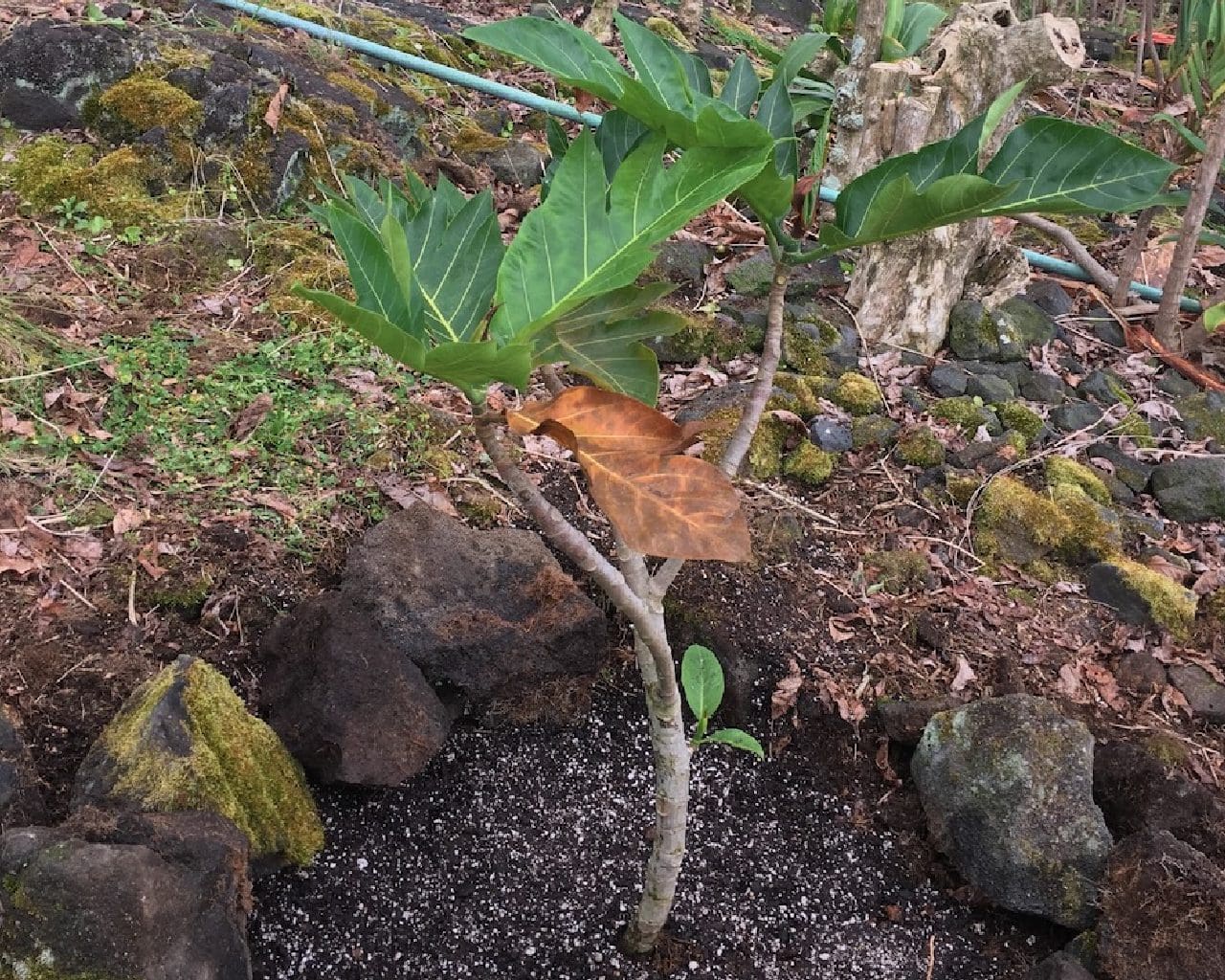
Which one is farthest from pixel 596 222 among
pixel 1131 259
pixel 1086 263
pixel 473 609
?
pixel 1086 263

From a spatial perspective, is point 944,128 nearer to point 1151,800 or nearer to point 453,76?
point 453,76

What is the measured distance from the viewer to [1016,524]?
122 inches

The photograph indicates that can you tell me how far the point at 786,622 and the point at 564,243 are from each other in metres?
1.80

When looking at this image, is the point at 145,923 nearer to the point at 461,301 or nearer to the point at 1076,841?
the point at 461,301

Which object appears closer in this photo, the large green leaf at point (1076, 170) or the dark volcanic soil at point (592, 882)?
the large green leaf at point (1076, 170)

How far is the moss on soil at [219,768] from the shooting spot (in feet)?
5.84

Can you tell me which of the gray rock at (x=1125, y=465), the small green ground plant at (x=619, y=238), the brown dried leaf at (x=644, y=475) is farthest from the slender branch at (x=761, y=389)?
the gray rock at (x=1125, y=465)

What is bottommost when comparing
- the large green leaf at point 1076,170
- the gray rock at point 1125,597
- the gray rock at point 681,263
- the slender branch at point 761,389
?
the gray rock at point 1125,597

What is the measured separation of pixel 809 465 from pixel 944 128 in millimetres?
1546

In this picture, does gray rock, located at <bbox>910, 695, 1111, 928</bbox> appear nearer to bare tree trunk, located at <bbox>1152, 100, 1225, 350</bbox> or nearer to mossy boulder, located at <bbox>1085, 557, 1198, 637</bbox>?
mossy boulder, located at <bbox>1085, 557, 1198, 637</bbox>

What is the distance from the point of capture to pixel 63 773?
1.92 metres

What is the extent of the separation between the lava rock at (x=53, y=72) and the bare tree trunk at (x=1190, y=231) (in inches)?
171


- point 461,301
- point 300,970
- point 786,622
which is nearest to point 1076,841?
point 786,622

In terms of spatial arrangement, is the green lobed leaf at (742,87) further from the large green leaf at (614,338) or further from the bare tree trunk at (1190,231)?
the bare tree trunk at (1190,231)
